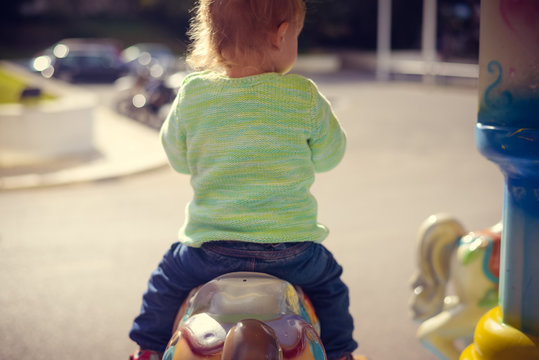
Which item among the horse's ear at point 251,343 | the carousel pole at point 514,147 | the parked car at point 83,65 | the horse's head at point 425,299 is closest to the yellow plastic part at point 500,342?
the carousel pole at point 514,147

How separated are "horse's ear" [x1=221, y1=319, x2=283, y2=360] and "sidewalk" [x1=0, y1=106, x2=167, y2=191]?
24.6ft

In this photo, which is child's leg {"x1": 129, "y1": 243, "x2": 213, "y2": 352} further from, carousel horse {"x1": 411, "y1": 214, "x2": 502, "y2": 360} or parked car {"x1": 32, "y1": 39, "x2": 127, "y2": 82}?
parked car {"x1": 32, "y1": 39, "x2": 127, "y2": 82}

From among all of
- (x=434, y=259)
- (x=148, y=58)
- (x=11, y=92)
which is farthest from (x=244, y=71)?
(x=148, y=58)

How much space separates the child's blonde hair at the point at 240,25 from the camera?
2.05 meters

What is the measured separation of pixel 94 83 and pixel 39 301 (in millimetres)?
24376

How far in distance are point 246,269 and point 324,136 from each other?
49cm

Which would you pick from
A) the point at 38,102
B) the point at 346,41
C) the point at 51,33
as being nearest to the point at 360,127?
the point at 38,102

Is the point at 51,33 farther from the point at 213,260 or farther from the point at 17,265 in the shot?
the point at 213,260

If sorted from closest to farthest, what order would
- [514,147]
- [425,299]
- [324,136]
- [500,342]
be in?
1. [514,147]
2. [500,342]
3. [324,136]
4. [425,299]

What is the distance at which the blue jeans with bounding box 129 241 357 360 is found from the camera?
214 cm

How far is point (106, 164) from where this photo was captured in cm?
1016

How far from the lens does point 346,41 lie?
40094mm

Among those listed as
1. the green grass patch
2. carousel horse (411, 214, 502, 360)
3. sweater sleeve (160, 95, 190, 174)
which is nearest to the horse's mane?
carousel horse (411, 214, 502, 360)

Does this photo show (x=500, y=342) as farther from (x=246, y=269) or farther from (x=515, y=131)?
(x=246, y=269)
